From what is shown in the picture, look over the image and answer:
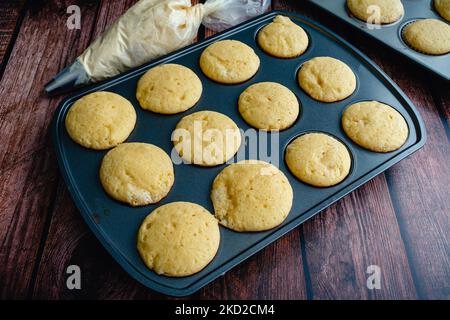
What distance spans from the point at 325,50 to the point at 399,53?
0.32 m

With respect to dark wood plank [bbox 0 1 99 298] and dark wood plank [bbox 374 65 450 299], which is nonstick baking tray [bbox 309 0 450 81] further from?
dark wood plank [bbox 0 1 99 298]

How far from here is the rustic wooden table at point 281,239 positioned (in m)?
1.12

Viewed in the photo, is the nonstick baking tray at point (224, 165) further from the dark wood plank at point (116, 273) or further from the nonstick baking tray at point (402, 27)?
the nonstick baking tray at point (402, 27)

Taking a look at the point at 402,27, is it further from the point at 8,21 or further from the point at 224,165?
the point at 8,21

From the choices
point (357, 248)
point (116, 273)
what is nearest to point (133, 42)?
point (116, 273)

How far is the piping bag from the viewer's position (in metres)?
1.50

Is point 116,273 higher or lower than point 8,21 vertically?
lower

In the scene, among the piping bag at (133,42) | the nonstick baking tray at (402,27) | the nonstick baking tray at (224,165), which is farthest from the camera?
the nonstick baking tray at (402,27)

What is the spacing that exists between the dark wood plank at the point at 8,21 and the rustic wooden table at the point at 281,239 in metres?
0.16

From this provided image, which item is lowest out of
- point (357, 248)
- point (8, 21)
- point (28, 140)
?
point (357, 248)

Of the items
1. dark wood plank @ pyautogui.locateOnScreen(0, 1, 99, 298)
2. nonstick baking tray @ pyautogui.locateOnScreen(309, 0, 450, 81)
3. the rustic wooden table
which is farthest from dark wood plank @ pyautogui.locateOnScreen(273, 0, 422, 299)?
dark wood plank @ pyautogui.locateOnScreen(0, 1, 99, 298)

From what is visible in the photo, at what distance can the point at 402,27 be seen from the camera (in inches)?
68.7

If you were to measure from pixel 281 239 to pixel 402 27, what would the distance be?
116 centimetres

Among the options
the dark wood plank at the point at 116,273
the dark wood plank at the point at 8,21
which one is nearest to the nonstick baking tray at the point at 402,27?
the dark wood plank at the point at 116,273
